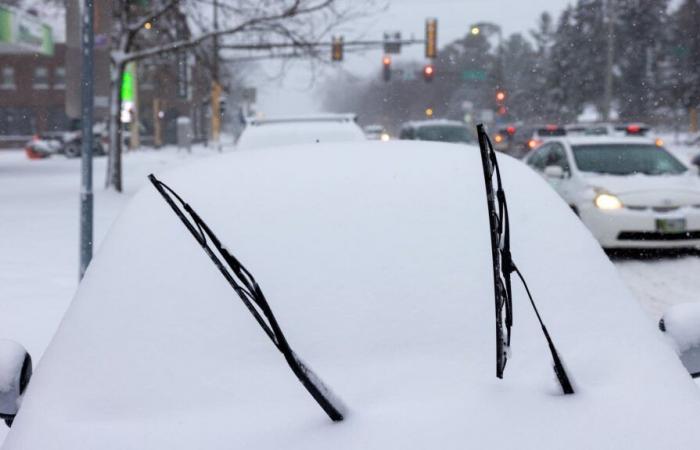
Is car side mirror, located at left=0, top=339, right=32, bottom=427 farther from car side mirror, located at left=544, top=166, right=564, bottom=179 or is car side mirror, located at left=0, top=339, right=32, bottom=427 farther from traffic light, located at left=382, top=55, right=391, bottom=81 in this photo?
traffic light, located at left=382, top=55, right=391, bottom=81

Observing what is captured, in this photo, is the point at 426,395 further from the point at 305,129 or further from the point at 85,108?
the point at 305,129

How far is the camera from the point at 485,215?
2.61 m

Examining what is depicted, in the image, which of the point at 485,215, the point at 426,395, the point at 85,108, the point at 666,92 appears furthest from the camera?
the point at 666,92

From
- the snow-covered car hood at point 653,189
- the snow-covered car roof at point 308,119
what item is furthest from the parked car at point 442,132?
the snow-covered car roof at point 308,119

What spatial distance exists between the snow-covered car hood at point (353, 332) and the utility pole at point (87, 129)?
12.5ft

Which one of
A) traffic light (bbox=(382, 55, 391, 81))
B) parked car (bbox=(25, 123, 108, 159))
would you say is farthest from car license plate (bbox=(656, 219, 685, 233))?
parked car (bbox=(25, 123, 108, 159))

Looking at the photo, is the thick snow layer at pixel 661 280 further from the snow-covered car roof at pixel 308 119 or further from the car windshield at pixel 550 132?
the car windshield at pixel 550 132

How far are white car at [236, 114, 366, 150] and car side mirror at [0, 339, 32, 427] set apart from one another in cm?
532

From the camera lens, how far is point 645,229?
8.83 meters

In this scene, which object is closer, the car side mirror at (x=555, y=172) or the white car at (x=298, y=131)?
the white car at (x=298, y=131)

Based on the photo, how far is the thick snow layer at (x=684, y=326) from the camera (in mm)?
2512

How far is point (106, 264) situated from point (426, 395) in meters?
1.14

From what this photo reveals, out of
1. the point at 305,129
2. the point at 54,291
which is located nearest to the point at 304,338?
the point at 54,291

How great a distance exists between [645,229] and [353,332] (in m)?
7.43
